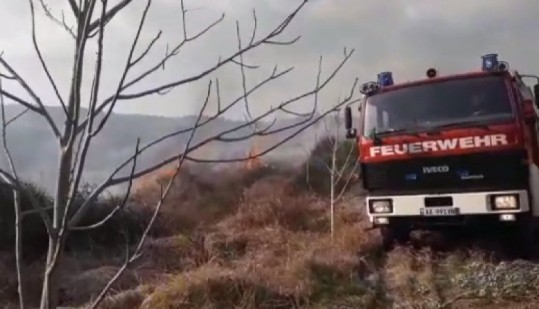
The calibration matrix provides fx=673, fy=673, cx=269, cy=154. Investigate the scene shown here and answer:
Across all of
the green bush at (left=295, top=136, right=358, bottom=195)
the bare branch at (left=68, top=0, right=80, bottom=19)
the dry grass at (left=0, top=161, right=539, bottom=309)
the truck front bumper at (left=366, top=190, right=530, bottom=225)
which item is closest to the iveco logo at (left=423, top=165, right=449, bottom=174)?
the truck front bumper at (left=366, top=190, right=530, bottom=225)

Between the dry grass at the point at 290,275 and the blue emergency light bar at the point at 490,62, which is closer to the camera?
the dry grass at the point at 290,275

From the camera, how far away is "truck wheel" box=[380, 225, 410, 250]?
7830 mm

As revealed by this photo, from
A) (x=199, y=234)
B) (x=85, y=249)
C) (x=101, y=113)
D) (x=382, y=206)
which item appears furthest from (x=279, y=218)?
(x=101, y=113)

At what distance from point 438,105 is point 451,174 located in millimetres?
720

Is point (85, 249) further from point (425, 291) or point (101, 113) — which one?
point (101, 113)

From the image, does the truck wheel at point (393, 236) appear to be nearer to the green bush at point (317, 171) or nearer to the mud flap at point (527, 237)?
the mud flap at point (527, 237)

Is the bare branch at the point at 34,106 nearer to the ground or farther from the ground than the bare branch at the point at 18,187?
farther from the ground

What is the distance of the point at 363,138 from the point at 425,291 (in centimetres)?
178

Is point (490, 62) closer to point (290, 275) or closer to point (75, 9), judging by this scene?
point (290, 275)

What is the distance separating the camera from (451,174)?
6832mm

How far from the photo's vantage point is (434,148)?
6.83 m

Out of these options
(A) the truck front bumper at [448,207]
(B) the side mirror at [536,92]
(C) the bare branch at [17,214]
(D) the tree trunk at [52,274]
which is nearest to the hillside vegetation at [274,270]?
(A) the truck front bumper at [448,207]

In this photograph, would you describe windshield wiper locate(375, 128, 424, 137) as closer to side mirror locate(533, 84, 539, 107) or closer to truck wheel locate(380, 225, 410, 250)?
truck wheel locate(380, 225, 410, 250)

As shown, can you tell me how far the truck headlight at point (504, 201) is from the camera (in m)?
6.51
